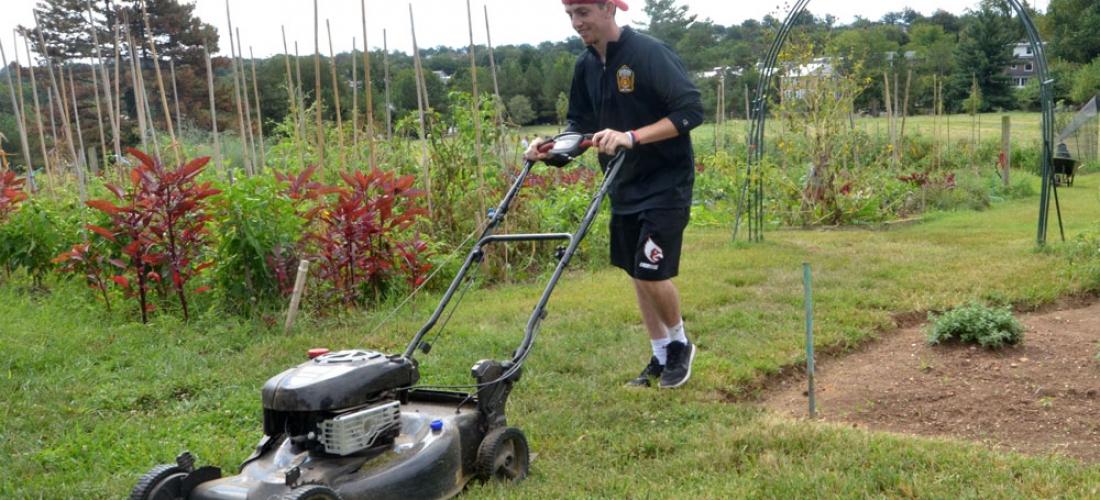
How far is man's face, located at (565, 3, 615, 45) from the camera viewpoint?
417 centimetres

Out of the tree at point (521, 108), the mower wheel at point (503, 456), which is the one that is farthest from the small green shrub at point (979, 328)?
the tree at point (521, 108)

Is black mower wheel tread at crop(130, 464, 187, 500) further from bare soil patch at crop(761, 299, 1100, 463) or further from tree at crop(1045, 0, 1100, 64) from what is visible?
tree at crop(1045, 0, 1100, 64)

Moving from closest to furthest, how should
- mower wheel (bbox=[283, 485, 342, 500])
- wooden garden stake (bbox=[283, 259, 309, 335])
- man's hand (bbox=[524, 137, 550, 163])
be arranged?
1. mower wheel (bbox=[283, 485, 342, 500])
2. man's hand (bbox=[524, 137, 550, 163])
3. wooden garden stake (bbox=[283, 259, 309, 335])

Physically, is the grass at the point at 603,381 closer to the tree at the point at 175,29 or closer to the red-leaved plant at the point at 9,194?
the red-leaved plant at the point at 9,194

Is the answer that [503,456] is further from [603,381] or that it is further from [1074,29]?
[1074,29]

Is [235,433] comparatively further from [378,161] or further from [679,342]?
[378,161]

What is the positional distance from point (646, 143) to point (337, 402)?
6.32ft

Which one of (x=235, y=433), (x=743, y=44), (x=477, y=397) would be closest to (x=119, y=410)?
(x=235, y=433)

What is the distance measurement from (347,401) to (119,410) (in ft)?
6.73

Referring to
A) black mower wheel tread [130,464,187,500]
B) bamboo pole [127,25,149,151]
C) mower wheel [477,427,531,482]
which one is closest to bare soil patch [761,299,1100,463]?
mower wheel [477,427,531,482]

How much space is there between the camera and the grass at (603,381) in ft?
10.9

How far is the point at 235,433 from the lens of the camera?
402 cm

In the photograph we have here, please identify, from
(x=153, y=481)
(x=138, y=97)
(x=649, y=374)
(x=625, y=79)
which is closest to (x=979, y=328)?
(x=649, y=374)

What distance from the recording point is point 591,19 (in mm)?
4195
